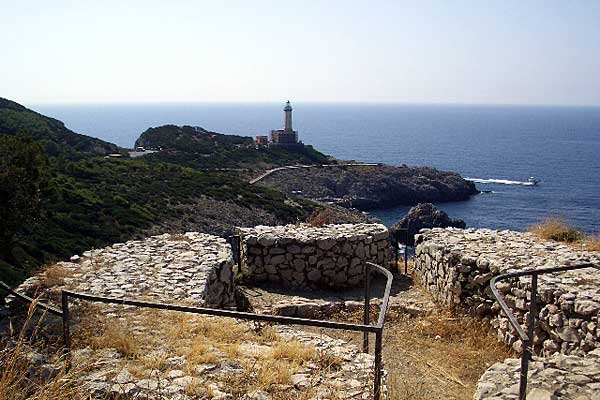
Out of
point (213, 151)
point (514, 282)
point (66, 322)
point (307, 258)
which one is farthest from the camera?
point (213, 151)

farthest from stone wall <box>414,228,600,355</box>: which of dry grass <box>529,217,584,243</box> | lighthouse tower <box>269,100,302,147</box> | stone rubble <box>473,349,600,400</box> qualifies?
lighthouse tower <box>269,100,302,147</box>

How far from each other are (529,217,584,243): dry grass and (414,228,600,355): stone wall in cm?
52

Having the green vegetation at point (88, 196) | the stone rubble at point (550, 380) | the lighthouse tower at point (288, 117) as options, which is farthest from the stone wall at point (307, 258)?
the lighthouse tower at point (288, 117)

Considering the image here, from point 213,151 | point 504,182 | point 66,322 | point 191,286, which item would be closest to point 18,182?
point 191,286

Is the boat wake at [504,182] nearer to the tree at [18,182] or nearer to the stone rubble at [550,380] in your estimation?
the tree at [18,182]

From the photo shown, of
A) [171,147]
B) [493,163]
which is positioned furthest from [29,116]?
[493,163]

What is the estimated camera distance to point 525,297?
8156 mm

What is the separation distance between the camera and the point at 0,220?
10000 mm

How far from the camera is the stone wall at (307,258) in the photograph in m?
11.8

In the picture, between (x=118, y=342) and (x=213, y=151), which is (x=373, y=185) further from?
(x=118, y=342)

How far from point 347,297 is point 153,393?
21.9ft

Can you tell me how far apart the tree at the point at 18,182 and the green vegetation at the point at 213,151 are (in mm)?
50911

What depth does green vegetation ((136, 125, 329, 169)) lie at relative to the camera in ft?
221

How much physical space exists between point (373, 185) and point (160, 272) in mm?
61311
